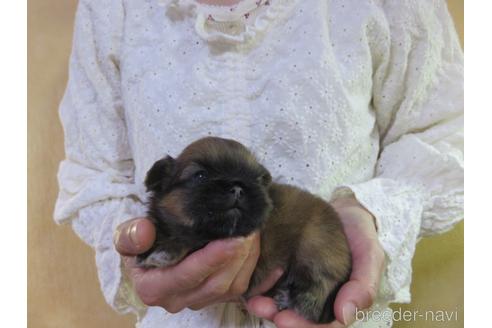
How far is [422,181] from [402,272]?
13 cm

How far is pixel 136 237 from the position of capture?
55 centimetres

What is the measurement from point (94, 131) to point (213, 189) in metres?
0.27

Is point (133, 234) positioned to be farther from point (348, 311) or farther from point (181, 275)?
point (348, 311)

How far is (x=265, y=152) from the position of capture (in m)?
0.65

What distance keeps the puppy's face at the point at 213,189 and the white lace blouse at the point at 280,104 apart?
0.08 metres

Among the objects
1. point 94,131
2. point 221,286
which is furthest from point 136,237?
point 94,131

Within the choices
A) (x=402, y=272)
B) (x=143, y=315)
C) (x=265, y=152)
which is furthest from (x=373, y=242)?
(x=143, y=315)

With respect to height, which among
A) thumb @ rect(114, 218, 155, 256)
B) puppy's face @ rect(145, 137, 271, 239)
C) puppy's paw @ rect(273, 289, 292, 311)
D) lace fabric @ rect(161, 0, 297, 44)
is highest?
lace fabric @ rect(161, 0, 297, 44)

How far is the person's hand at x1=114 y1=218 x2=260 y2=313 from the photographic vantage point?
0.54 metres

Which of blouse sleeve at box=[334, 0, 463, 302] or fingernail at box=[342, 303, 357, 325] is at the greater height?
blouse sleeve at box=[334, 0, 463, 302]

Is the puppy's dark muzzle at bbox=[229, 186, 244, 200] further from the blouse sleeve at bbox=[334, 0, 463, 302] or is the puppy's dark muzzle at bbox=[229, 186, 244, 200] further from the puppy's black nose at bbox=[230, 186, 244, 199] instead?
the blouse sleeve at bbox=[334, 0, 463, 302]

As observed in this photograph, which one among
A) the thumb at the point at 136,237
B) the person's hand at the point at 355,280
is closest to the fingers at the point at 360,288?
the person's hand at the point at 355,280

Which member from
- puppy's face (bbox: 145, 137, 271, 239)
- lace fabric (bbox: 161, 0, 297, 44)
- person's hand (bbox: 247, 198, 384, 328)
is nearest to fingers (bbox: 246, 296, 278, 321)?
person's hand (bbox: 247, 198, 384, 328)

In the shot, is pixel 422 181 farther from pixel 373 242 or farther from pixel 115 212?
pixel 115 212
